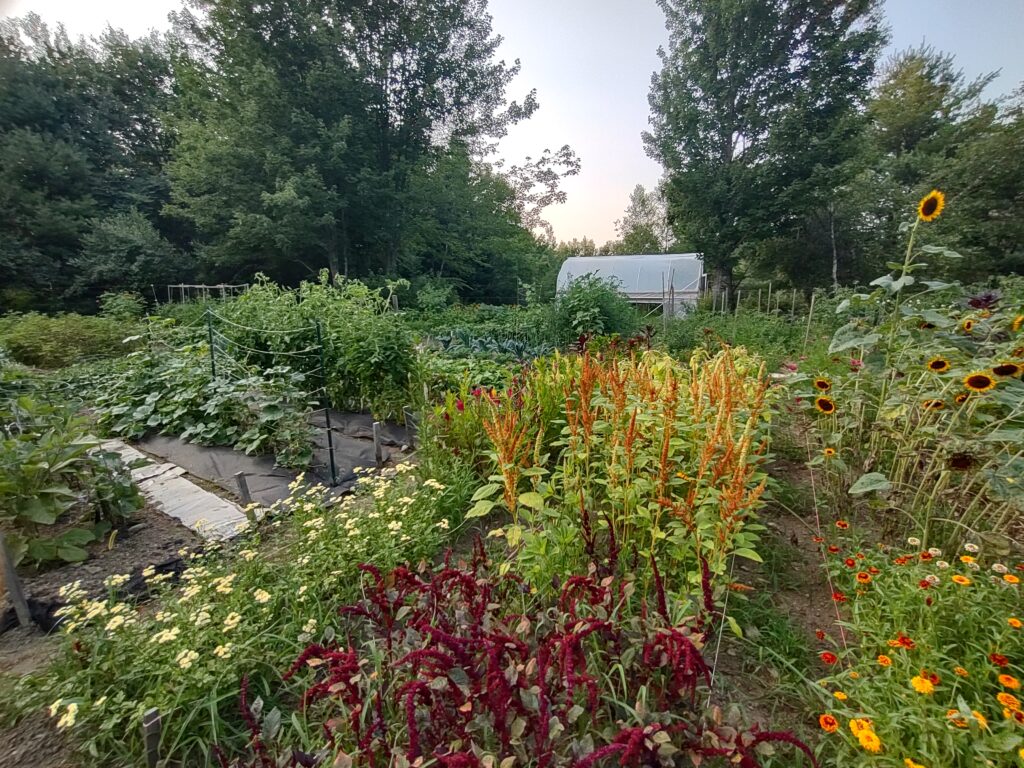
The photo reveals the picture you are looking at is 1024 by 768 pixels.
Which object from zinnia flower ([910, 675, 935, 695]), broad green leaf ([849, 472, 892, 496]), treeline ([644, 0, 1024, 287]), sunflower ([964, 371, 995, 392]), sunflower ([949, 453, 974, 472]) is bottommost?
zinnia flower ([910, 675, 935, 695])

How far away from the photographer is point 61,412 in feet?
8.39

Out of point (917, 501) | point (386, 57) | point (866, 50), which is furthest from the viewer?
point (386, 57)

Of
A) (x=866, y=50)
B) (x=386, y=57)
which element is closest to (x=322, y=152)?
(x=386, y=57)

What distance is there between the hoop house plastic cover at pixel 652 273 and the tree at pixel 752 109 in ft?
4.59

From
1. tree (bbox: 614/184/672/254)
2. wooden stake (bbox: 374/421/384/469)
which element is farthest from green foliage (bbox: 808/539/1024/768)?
tree (bbox: 614/184/672/254)

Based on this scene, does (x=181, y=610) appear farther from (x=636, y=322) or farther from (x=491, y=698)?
(x=636, y=322)

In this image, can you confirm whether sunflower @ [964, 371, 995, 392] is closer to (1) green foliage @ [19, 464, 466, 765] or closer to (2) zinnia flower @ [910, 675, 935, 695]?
(2) zinnia flower @ [910, 675, 935, 695]

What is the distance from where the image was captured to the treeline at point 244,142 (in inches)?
460

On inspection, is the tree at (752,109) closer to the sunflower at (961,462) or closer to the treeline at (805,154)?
the treeline at (805,154)

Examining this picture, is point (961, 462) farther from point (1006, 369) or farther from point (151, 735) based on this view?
point (151, 735)

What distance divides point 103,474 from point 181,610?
1451 mm

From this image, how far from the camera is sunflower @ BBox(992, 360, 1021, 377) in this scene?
4.75ft

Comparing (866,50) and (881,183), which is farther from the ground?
(866,50)

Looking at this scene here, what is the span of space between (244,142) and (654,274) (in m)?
13.0
